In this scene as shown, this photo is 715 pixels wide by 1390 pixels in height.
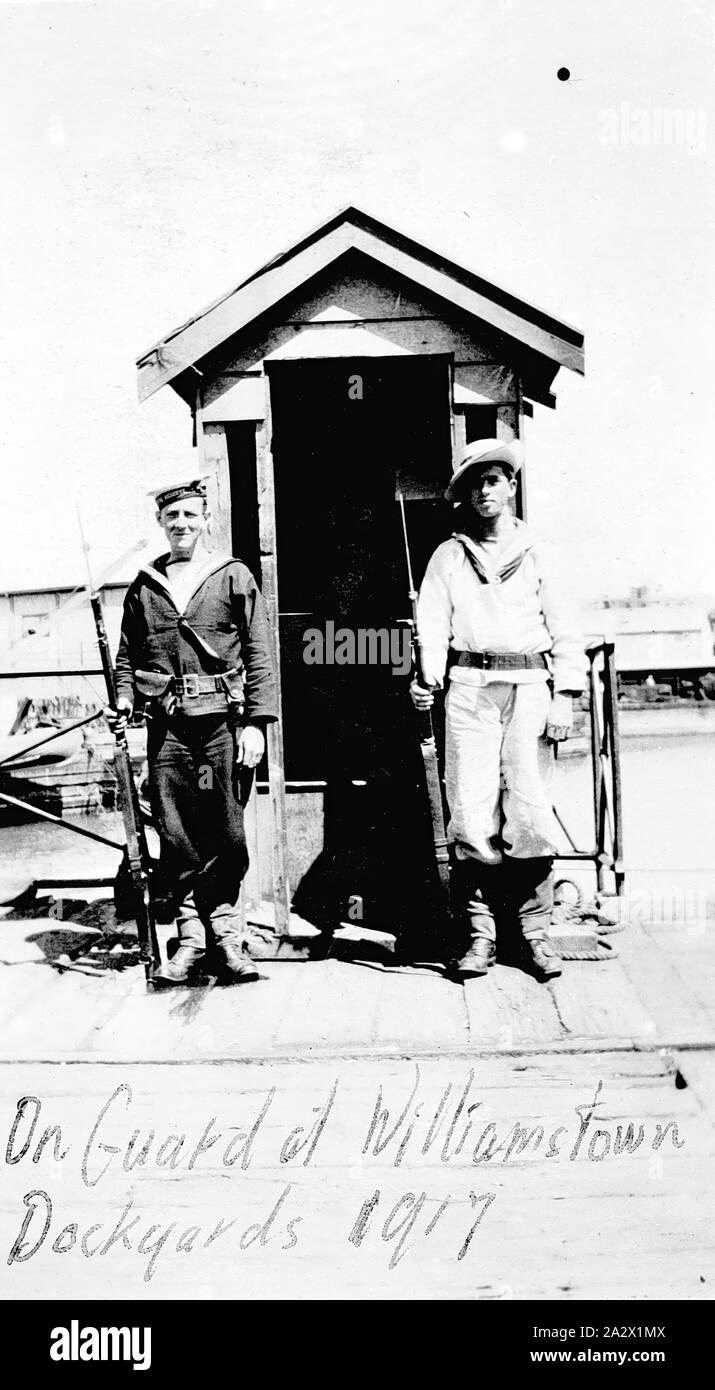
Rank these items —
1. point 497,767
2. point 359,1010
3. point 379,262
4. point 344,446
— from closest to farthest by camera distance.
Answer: point 359,1010, point 497,767, point 379,262, point 344,446

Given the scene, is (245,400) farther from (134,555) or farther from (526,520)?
(526,520)

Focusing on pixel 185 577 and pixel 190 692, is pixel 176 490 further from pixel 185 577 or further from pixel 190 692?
pixel 190 692

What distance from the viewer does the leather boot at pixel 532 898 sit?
448 cm

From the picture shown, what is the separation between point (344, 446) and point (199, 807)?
9.57ft

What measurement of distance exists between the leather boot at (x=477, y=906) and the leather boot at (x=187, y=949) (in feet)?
3.78

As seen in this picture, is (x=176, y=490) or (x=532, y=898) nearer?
(x=176, y=490)

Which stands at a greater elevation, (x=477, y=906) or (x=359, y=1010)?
(x=477, y=906)

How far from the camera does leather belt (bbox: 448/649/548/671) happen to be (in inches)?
174

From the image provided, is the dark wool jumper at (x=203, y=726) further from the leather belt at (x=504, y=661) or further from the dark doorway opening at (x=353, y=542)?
the dark doorway opening at (x=353, y=542)

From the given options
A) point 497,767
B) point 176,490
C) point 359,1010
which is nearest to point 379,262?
point 176,490

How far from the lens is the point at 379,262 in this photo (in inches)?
181

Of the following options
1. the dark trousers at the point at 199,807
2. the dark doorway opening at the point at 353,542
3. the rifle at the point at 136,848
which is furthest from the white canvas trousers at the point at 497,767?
the rifle at the point at 136,848

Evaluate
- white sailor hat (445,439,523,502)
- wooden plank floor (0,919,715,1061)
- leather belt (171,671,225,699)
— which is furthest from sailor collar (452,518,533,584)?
wooden plank floor (0,919,715,1061)
